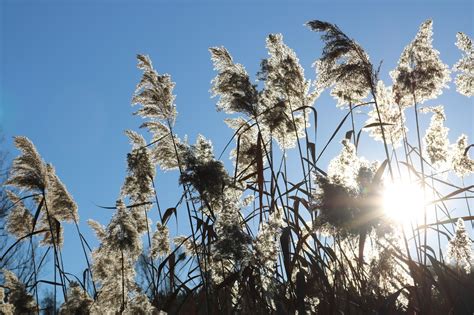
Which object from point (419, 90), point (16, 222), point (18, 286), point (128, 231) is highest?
point (419, 90)

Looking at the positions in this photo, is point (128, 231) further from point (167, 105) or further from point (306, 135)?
point (306, 135)

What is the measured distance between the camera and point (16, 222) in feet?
17.9

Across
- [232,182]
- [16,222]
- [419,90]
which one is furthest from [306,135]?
[16,222]

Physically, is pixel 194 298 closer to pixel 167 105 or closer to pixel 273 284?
pixel 273 284

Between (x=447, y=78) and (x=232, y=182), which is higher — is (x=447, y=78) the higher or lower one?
the higher one

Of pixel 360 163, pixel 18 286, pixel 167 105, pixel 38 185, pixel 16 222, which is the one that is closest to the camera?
pixel 360 163

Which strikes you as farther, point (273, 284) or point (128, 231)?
A: point (128, 231)

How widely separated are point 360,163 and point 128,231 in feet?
7.11

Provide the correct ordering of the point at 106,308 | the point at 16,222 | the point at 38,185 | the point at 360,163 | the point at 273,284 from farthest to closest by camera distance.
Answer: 1. the point at 16,222
2. the point at 38,185
3. the point at 106,308
4. the point at 360,163
5. the point at 273,284

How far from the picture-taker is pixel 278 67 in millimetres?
4512

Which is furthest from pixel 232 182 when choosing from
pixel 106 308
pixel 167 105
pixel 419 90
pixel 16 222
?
pixel 16 222

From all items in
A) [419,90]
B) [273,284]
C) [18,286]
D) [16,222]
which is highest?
[419,90]

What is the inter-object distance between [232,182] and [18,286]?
252cm

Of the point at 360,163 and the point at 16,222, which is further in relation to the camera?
the point at 16,222
